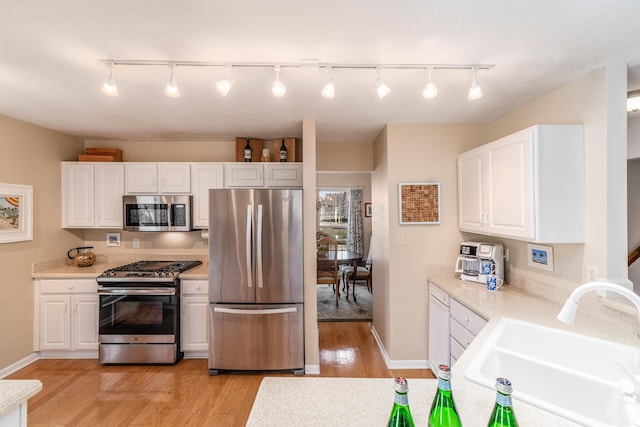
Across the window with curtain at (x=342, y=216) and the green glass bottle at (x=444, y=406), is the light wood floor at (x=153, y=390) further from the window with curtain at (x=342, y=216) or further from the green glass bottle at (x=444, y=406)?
the window with curtain at (x=342, y=216)

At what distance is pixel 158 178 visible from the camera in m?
3.42

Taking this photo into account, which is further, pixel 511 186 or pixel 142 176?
pixel 142 176

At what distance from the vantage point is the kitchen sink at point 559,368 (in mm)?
1205

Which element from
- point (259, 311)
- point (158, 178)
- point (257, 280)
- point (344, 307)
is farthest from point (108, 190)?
point (344, 307)

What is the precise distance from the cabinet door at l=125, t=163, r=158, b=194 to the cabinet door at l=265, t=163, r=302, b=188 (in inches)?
50.0

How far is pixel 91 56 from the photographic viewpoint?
1.74m

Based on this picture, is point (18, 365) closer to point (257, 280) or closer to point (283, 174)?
point (257, 280)

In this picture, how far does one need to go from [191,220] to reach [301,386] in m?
2.76

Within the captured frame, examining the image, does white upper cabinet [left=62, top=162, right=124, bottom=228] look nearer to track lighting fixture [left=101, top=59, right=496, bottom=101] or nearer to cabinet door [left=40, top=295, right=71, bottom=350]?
cabinet door [left=40, top=295, right=71, bottom=350]

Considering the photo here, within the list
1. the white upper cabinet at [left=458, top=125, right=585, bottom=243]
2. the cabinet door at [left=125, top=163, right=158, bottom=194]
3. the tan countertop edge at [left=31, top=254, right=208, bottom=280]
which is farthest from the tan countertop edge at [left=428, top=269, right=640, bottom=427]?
the cabinet door at [left=125, top=163, right=158, bottom=194]

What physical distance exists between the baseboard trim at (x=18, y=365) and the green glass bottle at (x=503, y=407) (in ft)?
13.2

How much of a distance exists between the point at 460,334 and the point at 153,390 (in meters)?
2.60

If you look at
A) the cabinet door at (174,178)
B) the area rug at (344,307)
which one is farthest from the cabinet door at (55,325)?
the area rug at (344,307)

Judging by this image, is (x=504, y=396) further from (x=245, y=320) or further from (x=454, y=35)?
(x=245, y=320)
